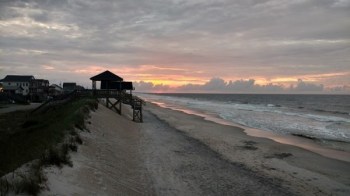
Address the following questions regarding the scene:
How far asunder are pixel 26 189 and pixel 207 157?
12068 mm

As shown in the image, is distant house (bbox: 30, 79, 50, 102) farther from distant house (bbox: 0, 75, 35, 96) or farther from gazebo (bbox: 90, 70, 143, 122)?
gazebo (bbox: 90, 70, 143, 122)

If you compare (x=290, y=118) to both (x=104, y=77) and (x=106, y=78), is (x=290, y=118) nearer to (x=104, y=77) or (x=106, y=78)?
(x=106, y=78)

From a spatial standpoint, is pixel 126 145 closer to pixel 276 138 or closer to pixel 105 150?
pixel 105 150

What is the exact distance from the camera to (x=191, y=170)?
1545 cm

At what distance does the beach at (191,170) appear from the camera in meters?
11.4

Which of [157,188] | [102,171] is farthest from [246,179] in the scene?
[102,171]

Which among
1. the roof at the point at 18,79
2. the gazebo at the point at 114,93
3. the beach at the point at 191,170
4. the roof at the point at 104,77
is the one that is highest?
the roof at the point at 18,79

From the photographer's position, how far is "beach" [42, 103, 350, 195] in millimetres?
11383

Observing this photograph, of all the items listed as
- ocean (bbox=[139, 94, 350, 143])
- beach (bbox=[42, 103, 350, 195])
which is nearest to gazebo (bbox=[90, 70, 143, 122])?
ocean (bbox=[139, 94, 350, 143])

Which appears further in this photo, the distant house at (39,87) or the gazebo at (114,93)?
the distant house at (39,87)

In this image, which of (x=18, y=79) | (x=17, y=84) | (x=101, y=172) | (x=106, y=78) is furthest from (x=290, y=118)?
(x=18, y=79)

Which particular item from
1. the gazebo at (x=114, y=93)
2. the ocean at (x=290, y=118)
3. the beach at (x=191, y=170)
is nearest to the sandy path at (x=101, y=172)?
the beach at (x=191, y=170)

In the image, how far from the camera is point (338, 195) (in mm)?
12695

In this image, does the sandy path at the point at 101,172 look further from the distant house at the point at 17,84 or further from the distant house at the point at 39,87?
the distant house at the point at 17,84
